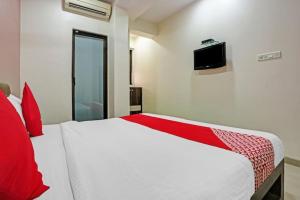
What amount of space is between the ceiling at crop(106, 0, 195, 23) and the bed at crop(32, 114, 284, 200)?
120 inches

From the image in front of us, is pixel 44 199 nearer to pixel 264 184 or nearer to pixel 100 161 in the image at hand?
pixel 100 161

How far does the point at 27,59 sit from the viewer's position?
2.69m

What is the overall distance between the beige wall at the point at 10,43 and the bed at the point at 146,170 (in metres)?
2.02

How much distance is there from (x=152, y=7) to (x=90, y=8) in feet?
4.41

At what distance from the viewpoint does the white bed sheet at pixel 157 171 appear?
0.57 metres

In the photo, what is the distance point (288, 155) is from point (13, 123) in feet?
9.72

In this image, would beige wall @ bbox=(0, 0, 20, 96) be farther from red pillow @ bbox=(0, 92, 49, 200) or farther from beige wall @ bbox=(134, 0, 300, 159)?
beige wall @ bbox=(134, 0, 300, 159)

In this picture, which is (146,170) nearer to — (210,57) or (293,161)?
(293,161)

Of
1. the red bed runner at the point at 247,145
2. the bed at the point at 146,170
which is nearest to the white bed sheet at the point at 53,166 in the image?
the bed at the point at 146,170

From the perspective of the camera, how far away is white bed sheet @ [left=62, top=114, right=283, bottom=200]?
567 millimetres

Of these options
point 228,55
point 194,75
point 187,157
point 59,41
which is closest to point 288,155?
point 228,55

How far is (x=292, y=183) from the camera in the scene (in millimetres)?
1713

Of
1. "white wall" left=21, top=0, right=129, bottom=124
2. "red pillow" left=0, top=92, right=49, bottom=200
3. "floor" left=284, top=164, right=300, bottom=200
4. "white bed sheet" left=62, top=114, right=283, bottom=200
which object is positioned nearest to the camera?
"red pillow" left=0, top=92, right=49, bottom=200

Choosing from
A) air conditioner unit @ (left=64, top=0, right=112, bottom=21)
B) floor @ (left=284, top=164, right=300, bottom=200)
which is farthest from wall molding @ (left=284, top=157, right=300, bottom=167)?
air conditioner unit @ (left=64, top=0, right=112, bottom=21)
